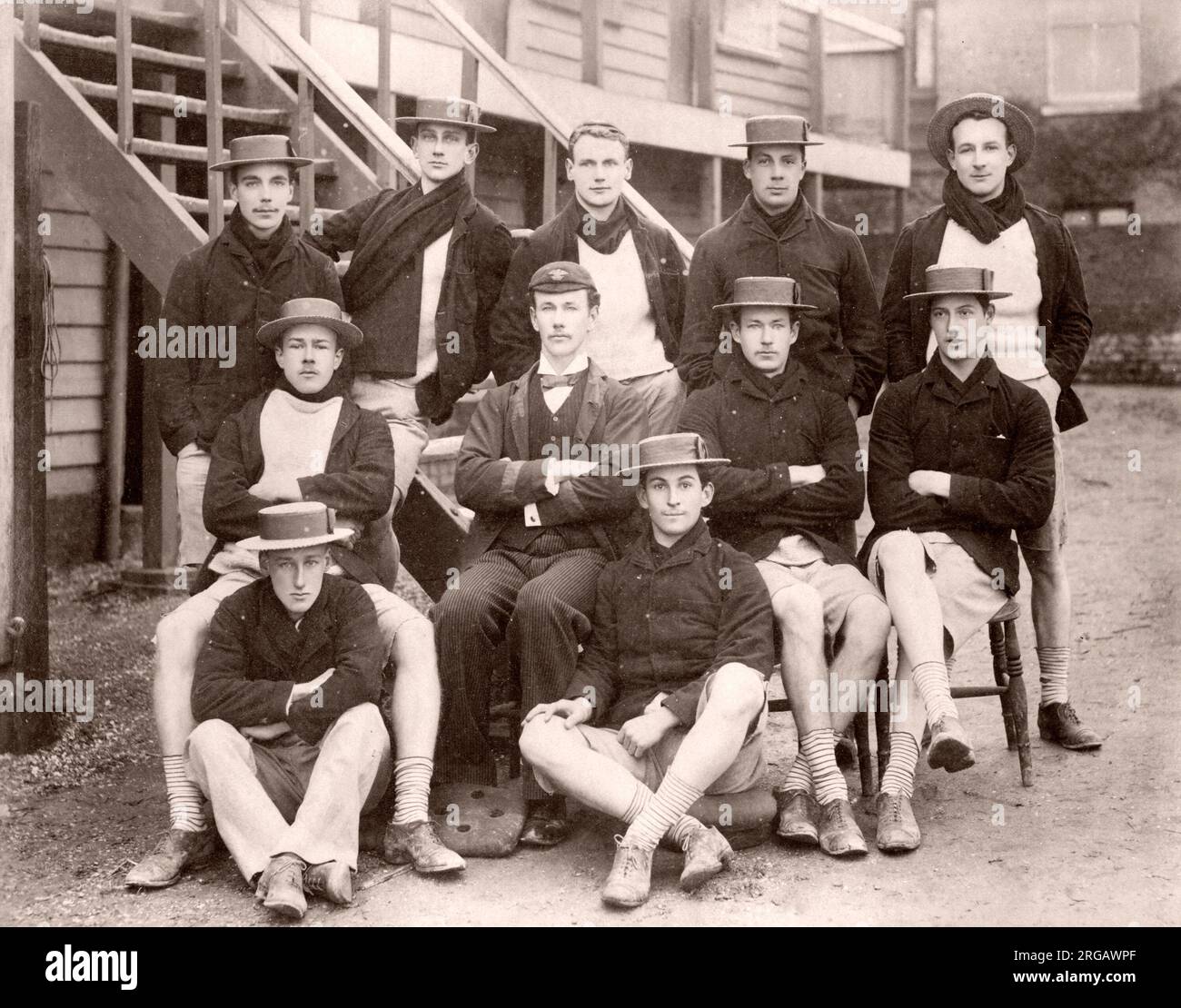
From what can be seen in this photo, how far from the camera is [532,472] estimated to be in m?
4.35

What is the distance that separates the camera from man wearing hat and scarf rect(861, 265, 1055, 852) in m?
4.36

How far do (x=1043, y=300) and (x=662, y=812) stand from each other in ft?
7.40

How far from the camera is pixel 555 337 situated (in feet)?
14.8

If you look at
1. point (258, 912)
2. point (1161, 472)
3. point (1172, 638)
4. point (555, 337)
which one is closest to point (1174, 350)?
point (1161, 472)

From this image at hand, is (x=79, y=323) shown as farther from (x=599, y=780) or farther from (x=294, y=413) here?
(x=599, y=780)

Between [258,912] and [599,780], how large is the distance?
932 mm

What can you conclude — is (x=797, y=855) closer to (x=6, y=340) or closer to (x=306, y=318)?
(x=306, y=318)

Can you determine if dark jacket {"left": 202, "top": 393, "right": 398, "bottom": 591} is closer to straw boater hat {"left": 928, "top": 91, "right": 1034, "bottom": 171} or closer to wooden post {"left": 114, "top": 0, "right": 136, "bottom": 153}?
wooden post {"left": 114, "top": 0, "right": 136, "bottom": 153}

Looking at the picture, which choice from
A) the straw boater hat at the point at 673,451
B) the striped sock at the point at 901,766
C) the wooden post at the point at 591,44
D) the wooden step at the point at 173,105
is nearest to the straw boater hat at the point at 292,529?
the straw boater hat at the point at 673,451

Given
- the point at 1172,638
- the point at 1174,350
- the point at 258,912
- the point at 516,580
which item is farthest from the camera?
the point at 1174,350

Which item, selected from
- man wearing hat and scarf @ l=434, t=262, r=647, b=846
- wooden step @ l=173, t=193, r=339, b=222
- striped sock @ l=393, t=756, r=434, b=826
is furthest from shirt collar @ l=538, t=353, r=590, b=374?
wooden step @ l=173, t=193, r=339, b=222

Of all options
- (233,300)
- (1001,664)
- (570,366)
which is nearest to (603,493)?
(570,366)

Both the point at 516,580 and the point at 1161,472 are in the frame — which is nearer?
the point at 516,580

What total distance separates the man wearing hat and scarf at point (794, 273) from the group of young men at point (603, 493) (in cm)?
1
